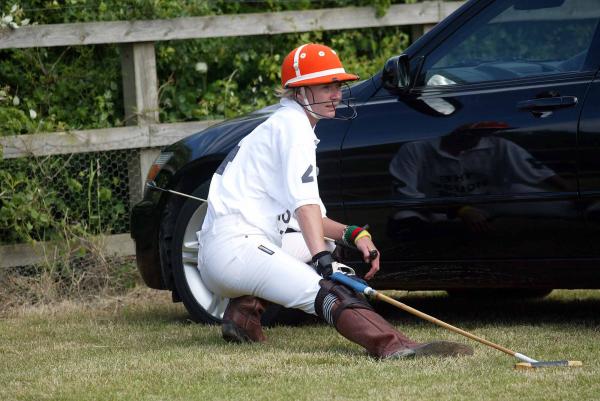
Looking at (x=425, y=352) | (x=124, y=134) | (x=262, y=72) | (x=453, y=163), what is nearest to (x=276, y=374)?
(x=425, y=352)

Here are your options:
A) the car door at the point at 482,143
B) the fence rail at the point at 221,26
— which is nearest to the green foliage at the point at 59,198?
the fence rail at the point at 221,26

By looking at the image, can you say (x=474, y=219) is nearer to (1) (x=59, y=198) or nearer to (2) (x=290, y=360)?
(2) (x=290, y=360)

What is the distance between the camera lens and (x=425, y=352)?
5.35m

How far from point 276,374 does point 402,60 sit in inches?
74.1

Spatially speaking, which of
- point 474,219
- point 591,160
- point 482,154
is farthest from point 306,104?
point 591,160

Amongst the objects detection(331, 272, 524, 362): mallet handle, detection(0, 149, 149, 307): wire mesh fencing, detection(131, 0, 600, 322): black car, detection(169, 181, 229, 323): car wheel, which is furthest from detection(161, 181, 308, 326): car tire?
detection(0, 149, 149, 307): wire mesh fencing

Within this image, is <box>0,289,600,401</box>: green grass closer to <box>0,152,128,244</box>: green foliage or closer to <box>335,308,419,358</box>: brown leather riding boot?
<box>335,308,419,358</box>: brown leather riding boot

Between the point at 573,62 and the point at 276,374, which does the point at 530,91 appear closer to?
the point at 573,62

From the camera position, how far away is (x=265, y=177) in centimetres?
583

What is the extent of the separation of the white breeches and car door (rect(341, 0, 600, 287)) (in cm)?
53

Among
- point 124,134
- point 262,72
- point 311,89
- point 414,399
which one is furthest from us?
point 262,72

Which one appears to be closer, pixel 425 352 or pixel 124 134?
pixel 425 352

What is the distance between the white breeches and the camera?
567 cm

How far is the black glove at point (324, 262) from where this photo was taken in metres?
5.54
